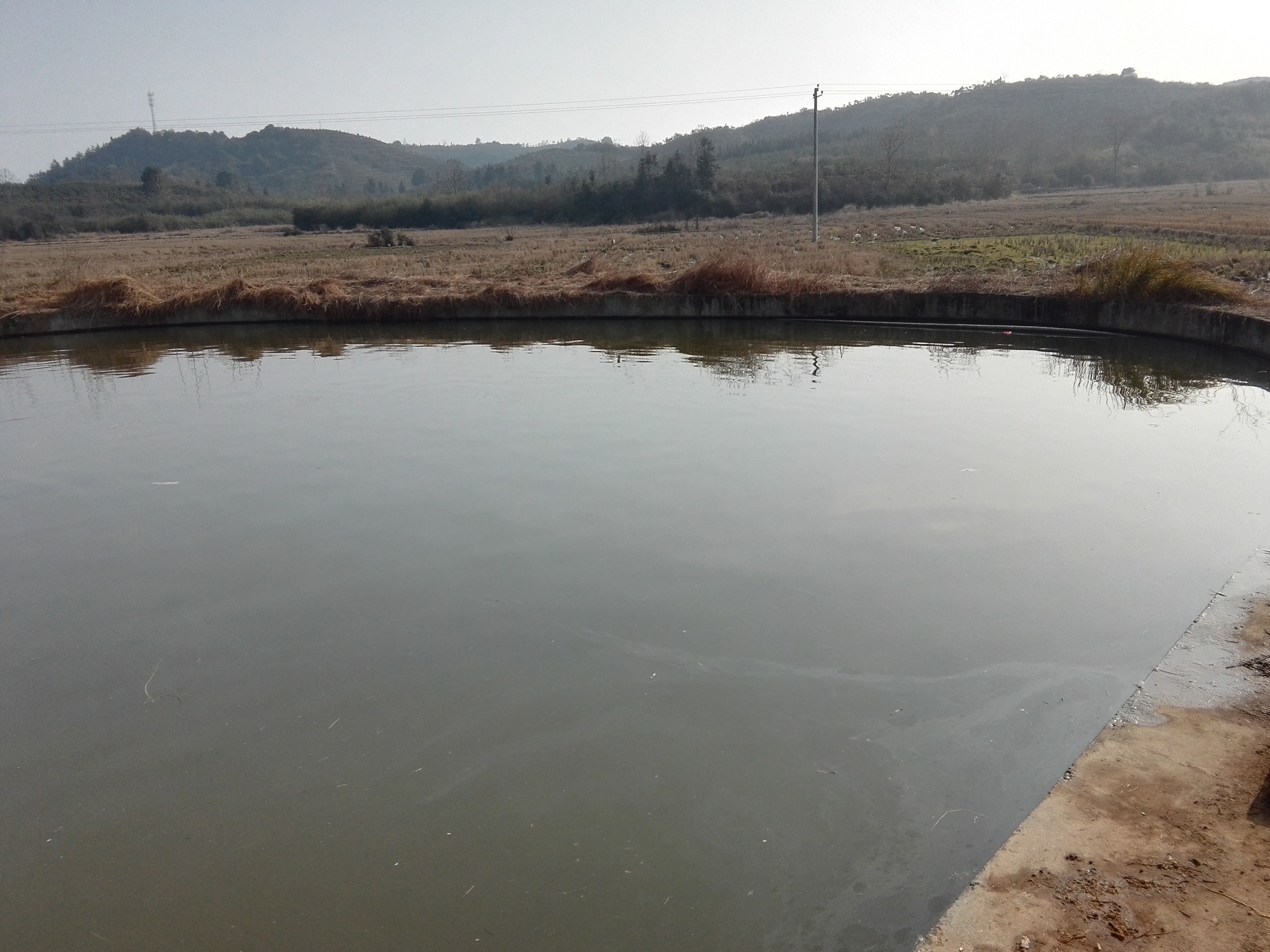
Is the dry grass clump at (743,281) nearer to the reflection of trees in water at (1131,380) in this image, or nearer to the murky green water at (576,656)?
the reflection of trees in water at (1131,380)

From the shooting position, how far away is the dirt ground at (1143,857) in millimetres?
2365

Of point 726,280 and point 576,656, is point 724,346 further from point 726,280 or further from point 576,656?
point 576,656

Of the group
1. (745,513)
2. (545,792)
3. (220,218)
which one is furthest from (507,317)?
(220,218)

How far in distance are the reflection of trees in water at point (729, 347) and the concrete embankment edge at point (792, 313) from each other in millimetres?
235

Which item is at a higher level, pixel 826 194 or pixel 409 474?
pixel 826 194

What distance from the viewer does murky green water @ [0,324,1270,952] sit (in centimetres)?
294

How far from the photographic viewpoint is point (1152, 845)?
269cm

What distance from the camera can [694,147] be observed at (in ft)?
279

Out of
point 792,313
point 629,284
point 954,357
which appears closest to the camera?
point 954,357

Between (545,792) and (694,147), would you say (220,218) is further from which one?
(545,792)

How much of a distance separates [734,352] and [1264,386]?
242 inches

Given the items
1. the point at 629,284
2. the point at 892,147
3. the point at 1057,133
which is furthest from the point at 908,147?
the point at 629,284

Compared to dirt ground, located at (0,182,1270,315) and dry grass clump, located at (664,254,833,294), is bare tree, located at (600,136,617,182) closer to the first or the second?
dirt ground, located at (0,182,1270,315)

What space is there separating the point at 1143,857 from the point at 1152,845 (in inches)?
2.6
